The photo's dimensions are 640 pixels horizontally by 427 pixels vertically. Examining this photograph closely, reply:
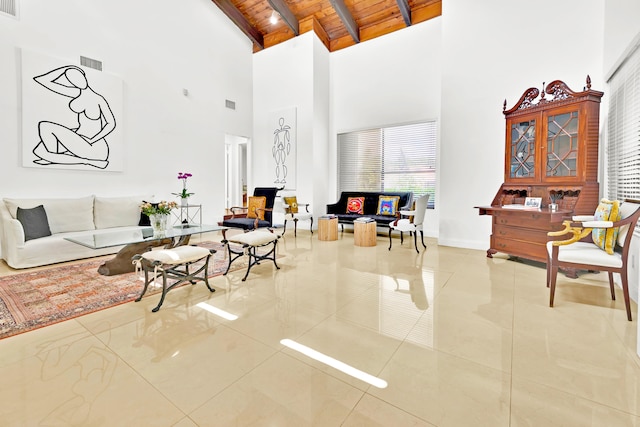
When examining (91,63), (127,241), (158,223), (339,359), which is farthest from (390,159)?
(91,63)

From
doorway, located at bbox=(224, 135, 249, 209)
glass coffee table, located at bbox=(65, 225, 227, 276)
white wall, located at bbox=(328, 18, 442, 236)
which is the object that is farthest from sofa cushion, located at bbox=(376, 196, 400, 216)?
doorway, located at bbox=(224, 135, 249, 209)

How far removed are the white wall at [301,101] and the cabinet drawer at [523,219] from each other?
3770mm

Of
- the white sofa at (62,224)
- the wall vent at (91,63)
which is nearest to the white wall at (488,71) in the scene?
the white sofa at (62,224)

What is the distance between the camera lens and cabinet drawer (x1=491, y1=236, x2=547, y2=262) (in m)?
3.70

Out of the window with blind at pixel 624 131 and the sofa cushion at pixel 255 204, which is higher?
the window with blind at pixel 624 131

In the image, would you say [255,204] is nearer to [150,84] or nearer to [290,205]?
[290,205]

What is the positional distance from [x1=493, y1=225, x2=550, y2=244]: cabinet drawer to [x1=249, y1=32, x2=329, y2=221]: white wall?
12.4 feet

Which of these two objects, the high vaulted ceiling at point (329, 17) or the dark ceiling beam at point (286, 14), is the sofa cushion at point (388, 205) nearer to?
the high vaulted ceiling at point (329, 17)

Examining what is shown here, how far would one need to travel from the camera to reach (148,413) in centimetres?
134

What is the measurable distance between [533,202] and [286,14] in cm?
602

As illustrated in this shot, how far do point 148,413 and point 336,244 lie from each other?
4.18 meters

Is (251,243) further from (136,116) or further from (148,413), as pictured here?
(136,116)

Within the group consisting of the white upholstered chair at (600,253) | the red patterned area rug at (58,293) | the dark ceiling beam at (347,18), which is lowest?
the red patterned area rug at (58,293)

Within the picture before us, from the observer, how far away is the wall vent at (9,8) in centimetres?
398
